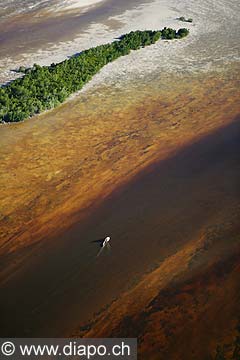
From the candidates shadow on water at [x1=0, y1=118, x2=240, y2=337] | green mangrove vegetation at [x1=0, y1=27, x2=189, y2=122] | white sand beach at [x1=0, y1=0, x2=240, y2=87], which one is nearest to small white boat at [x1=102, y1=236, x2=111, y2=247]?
shadow on water at [x1=0, y1=118, x2=240, y2=337]

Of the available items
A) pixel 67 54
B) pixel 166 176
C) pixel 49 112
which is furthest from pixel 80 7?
pixel 166 176

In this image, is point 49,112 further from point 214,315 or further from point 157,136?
point 214,315

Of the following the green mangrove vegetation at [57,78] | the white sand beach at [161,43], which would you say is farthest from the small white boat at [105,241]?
the white sand beach at [161,43]

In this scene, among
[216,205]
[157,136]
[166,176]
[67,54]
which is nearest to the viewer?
[216,205]

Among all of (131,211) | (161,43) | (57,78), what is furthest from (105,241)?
(161,43)

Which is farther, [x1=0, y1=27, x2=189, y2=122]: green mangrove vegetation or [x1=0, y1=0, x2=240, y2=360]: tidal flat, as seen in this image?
[x1=0, y1=27, x2=189, y2=122]: green mangrove vegetation

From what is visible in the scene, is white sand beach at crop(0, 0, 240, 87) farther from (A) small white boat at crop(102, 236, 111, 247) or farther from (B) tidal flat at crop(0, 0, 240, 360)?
(A) small white boat at crop(102, 236, 111, 247)

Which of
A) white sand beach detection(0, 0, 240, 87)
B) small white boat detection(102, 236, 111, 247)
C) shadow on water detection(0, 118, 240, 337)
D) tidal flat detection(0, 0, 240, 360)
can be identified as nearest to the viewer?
tidal flat detection(0, 0, 240, 360)

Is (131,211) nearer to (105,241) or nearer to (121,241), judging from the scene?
(121,241)
